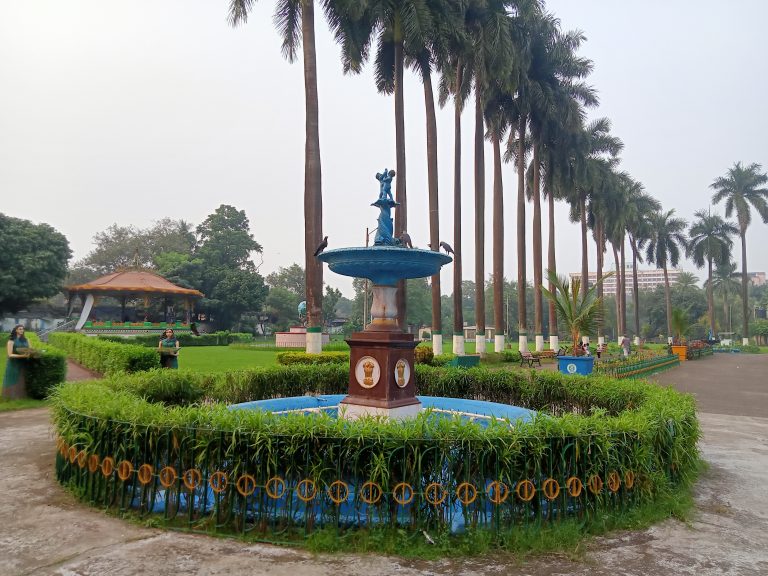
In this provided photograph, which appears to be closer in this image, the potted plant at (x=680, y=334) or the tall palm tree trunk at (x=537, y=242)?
the tall palm tree trunk at (x=537, y=242)

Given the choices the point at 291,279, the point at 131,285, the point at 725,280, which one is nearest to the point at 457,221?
the point at 131,285

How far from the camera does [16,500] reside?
5.53 metres

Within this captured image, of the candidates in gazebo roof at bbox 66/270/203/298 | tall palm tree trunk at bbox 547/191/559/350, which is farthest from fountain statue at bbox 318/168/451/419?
gazebo roof at bbox 66/270/203/298

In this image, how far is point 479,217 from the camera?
2914cm

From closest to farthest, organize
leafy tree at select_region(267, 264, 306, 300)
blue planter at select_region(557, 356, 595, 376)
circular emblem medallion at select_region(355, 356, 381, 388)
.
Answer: circular emblem medallion at select_region(355, 356, 381, 388), blue planter at select_region(557, 356, 595, 376), leafy tree at select_region(267, 264, 306, 300)

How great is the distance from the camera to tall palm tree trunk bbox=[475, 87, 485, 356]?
28.1 m

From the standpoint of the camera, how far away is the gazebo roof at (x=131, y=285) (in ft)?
143

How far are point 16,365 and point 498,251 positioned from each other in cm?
2352

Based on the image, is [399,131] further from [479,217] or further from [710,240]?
[710,240]

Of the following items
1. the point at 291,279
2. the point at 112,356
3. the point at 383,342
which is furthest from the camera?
the point at 291,279

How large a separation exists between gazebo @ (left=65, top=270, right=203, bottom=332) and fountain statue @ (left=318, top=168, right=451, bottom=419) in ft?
128

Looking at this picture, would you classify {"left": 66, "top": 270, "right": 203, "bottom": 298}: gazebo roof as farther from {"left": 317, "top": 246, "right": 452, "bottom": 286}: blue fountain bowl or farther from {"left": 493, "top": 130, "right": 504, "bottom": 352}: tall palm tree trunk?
{"left": 317, "top": 246, "right": 452, "bottom": 286}: blue fountain bowl

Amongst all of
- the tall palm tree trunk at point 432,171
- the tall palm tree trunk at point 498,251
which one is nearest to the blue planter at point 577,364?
the tall palm tree trunk at point 432,171

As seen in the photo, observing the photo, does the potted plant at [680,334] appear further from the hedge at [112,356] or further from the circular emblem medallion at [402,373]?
the hedge at [112,356]
